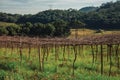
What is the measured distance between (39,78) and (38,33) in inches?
1539

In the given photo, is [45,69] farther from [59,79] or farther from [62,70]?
[59,79]

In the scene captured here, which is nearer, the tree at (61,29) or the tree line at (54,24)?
the tree line at (54,24)

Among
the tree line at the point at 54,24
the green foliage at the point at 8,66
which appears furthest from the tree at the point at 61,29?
the green foliage at the point at 8,66

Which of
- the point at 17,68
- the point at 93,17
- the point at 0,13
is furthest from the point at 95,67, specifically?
the point at 0,13

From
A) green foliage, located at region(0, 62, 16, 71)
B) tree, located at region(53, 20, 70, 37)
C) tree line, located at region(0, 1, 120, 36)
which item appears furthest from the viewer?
tree, located at region(53, 20, 70, 37)

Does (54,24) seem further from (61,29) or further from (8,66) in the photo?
(8,66)

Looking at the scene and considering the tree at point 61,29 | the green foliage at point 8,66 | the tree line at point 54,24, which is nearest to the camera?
the green foliage at point 8,66

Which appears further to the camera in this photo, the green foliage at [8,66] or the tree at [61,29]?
the tree at [61,29]

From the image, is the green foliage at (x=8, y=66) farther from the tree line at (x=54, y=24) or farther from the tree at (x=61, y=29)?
the tree at (x=61, y=29)

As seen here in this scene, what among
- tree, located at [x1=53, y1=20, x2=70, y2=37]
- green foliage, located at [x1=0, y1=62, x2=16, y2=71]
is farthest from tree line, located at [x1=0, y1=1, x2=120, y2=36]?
green foliage, located at [x1=0, y1=62, x2=16, y2=71]

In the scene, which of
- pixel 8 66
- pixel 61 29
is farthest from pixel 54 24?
pixel 8 66

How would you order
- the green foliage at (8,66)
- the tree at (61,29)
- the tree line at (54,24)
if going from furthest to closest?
1. the tree at (61,29)
2. the tree line at (54,24)
3. the green foliage at (8,66)

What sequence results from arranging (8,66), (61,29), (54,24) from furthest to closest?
(54,24) → (61,29) → (8,66)

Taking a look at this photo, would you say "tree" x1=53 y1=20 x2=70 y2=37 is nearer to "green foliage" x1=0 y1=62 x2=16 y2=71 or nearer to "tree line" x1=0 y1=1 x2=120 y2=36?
"tree line" x1=0 y1=1 x2=120 y2=36
